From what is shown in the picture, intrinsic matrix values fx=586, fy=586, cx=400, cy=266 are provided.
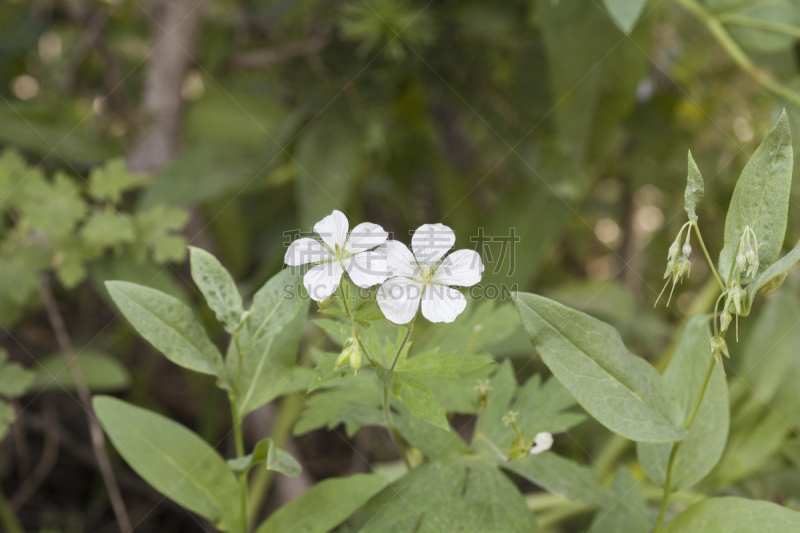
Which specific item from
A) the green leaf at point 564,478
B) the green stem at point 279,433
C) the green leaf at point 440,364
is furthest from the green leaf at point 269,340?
the green stem at point 279,433

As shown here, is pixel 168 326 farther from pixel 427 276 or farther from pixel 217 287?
pixel 427 276

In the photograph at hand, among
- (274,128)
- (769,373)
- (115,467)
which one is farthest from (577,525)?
(274,128)

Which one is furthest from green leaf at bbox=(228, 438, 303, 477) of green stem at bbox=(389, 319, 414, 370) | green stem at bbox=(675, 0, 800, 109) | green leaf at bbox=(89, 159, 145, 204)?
green stem at bbox=(675, 0, 800, 109)

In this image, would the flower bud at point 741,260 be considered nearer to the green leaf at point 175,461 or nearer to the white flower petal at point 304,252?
the white flower petal at point 304,252

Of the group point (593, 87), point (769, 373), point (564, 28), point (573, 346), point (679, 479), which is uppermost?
point (564, 28)

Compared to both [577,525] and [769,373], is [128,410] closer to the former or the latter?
[577,525]

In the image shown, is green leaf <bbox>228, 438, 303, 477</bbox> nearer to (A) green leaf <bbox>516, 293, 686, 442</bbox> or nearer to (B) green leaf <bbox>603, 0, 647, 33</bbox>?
(A) green leaf <bbox>516, 293, 686, 442</bbox>
